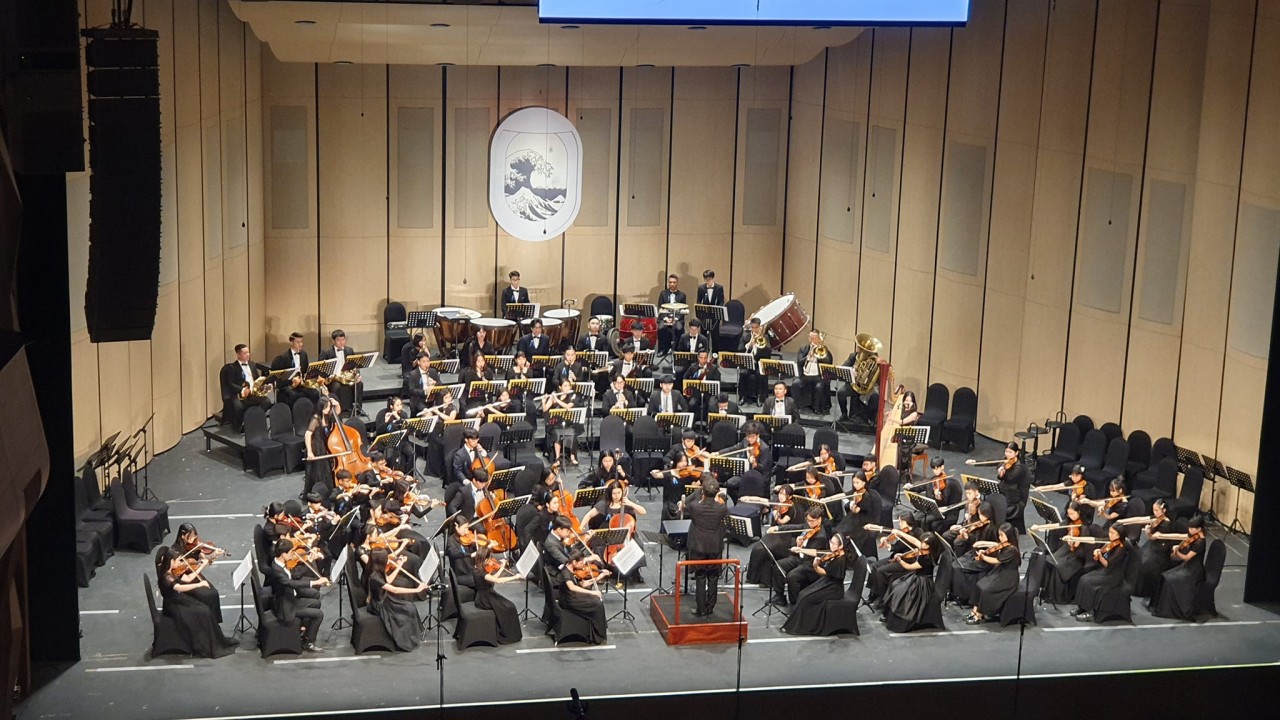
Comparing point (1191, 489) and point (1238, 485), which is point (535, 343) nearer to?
point (1191, 489)

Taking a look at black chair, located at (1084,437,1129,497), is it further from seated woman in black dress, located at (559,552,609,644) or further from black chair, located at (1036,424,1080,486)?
seated woman in black dress, located at (559,552,609,644)

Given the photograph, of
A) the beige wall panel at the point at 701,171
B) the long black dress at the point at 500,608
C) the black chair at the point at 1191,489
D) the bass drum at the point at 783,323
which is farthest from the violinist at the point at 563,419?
the black chair at the point at 1191,489

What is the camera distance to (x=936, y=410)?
53.5 ft

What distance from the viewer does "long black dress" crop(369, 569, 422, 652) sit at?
10953 mm

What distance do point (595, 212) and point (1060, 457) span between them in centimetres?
720

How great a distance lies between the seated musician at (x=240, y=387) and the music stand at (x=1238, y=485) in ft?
30.4

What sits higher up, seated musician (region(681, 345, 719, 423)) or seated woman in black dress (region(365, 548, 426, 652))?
seated musician (region(681, 345, 719, 423))

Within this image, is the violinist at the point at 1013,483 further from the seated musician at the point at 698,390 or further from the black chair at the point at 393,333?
the black chair at the point at 393,333

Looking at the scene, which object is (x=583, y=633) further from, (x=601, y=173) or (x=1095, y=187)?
(x=601, y=173)

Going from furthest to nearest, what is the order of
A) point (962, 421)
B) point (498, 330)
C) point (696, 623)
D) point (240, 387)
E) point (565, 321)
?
point (565, 321)
point (498, 330)
point (962, 421)
point (240, 387)
point (696, 623)

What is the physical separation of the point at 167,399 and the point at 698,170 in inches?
298

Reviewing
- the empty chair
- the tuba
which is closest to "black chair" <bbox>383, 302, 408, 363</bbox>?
the tuba

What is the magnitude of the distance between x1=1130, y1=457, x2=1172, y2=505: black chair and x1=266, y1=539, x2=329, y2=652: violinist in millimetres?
7326

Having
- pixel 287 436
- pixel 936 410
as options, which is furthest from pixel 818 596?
pixel 287 436
